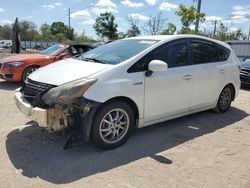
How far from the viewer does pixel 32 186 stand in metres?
2.89

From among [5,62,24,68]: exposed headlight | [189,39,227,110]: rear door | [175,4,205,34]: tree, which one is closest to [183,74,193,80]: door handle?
[189,39,227,110]: rear door

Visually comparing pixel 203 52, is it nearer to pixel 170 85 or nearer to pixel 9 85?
pixel 170 85

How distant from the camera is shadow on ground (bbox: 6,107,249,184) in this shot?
322cm

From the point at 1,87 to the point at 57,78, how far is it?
5.07 m

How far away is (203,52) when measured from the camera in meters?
5.07

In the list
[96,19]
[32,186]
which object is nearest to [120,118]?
[32,186]

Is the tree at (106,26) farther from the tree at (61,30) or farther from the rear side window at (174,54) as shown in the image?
the rear side window at (174,54)

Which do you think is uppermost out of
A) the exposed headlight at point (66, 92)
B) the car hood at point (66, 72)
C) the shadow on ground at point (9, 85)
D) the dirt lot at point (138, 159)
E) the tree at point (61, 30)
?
the tree at point (61, 30)

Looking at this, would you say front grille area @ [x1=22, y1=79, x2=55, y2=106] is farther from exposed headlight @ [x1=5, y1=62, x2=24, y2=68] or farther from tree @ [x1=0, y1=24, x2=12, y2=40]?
tree @ [x1=0, y1=24, x2=12, y2=40]

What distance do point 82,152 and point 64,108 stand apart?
2.36 ft

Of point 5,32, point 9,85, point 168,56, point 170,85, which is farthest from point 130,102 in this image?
point 5,32

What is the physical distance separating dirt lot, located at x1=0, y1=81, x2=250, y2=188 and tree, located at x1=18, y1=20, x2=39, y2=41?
73566 mm

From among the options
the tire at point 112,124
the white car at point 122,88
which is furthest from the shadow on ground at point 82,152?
the white car at point 122,88

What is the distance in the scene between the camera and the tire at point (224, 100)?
5638 mm
